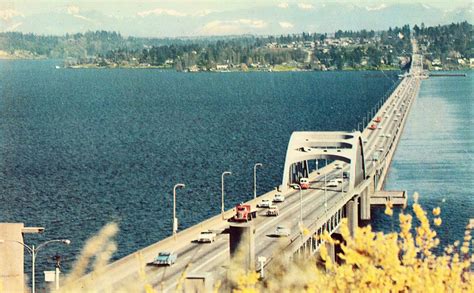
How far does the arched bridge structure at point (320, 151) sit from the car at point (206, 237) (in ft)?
110

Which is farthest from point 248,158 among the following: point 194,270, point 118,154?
point 194,270

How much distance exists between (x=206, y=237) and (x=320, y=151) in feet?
133

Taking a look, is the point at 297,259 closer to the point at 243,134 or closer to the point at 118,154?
the point at 118,154

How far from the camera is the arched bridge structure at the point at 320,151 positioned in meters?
109

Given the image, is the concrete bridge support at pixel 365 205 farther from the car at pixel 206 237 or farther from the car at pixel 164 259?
the car at pixel 164 259

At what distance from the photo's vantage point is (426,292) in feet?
80.5

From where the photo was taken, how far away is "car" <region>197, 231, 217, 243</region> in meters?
72.1

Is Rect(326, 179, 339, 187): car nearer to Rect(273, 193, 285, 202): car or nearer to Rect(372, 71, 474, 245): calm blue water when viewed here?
Rect(372, 71, 474, 245): calm blue water

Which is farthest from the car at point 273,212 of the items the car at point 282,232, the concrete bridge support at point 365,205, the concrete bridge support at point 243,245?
the concrete bridge support at point 243,245

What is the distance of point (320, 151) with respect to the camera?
112m

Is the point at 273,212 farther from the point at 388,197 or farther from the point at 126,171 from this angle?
the point at 126,171

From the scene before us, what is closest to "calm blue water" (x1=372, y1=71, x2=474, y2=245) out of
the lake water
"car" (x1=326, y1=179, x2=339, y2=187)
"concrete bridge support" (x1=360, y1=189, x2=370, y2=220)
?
the lake water

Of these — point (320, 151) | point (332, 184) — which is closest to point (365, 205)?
point (332, 184)

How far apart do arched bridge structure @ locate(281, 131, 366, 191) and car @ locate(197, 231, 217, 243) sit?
33485 millimetres
